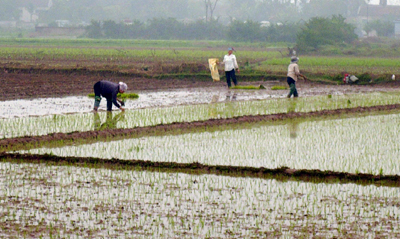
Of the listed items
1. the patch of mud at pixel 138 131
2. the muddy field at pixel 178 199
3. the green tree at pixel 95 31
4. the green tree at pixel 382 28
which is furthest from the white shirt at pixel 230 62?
the green tree at pixel 95 31

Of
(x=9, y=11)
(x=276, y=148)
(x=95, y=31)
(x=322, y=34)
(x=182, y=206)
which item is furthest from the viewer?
(x=9, y=11)

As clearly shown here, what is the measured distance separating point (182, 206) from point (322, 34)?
94.6ft

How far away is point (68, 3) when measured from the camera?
7200 cm

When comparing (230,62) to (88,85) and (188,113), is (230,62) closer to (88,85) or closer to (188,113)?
(188,113)

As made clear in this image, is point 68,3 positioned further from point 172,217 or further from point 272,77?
point 172,217

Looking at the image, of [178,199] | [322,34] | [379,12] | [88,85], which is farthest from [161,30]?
[178,199]

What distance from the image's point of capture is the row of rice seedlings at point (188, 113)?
9.23m

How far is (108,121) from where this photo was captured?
32.5 feet

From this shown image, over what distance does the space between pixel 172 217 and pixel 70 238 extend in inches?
37.0

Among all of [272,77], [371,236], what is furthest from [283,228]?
[272,77]

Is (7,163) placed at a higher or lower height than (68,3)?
lower

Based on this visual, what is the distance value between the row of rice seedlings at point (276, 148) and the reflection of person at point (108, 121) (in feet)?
2.91

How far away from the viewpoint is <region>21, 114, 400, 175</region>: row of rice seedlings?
7.03 meters

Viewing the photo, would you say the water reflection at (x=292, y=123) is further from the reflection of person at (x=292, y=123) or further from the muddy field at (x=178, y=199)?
the muddy field at (x=178, y=199)
